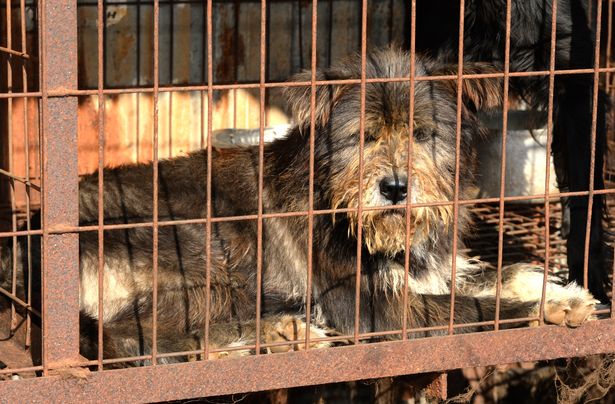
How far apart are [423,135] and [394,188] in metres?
0.46

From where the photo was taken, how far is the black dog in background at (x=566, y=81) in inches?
191

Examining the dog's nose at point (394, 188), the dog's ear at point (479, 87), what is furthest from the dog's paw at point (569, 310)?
the dog's ear at point (479, 87)

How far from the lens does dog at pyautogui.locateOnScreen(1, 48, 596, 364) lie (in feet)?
14.4

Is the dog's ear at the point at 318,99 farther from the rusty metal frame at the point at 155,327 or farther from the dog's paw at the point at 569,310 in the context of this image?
the dog's paw at the point at 569,310

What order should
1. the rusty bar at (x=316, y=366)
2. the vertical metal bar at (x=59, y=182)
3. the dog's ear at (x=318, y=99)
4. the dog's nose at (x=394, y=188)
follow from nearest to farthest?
the vertical metal bar at (x=59, y=182) < the rusty bar at (x=316, y=366) < the dog's nose at (x=394, y=188) < the dog's ear at (x=318, y=99)

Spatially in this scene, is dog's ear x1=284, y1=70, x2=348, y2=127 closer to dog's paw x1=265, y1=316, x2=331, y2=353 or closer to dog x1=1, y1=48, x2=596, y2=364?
dog x1=1, y1=48, x2=596, y2=364

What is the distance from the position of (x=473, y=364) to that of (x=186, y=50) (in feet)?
10.6

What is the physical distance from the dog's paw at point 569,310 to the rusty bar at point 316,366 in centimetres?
4

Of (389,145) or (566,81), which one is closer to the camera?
(389,145)

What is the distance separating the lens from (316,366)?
4.02 m

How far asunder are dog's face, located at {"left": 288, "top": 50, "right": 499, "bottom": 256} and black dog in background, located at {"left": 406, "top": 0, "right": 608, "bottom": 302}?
51 cm

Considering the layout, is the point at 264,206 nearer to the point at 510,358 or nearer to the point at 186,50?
the point at 510,358

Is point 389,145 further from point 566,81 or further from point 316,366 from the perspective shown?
point 566,81

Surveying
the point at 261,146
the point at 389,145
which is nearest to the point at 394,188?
the point at 389,145
